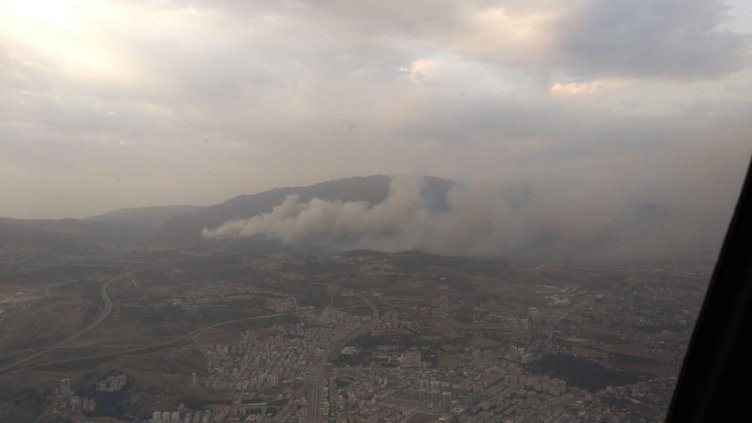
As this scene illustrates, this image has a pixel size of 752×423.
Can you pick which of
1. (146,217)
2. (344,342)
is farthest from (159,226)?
(344,342)

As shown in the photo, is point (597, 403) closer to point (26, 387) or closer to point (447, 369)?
point (447, 369)

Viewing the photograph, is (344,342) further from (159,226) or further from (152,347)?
A: (159,226)

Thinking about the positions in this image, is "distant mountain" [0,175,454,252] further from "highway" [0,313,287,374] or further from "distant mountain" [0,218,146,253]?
"highway" [0,313,287,374]

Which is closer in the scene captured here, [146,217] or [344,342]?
[344,342]

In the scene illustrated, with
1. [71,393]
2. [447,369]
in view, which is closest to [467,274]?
[447,369]

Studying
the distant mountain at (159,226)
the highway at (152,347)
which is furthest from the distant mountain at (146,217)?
the highway at (152,347)

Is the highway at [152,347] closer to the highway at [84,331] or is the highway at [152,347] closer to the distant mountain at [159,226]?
the highway at [84,331]

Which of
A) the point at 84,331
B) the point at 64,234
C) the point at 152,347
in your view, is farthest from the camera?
the point at 64,234

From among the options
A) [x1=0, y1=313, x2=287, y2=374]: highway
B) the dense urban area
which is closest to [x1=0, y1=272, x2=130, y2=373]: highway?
the dense urban area
